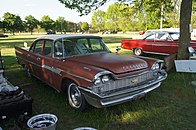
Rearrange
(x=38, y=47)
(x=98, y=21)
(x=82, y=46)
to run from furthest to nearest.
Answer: (x=98, y=21)
(x=38, y=47)
(x=82, y=46)

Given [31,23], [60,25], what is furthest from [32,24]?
[60,25]

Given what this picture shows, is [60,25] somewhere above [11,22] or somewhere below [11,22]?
→ above

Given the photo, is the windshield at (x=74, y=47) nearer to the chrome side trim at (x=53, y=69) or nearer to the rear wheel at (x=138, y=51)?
the chrome side trim at (x=53, y=69)

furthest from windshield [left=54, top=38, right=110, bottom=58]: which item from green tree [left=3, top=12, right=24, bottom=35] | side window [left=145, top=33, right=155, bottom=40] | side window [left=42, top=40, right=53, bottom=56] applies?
green tree [left=3, top=12, right=24, bottom=35]

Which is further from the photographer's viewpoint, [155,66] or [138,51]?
[138,51]

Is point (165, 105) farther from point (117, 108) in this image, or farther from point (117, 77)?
point (117, 77)

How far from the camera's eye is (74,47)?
4.38 metres

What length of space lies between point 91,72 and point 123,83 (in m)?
0.65

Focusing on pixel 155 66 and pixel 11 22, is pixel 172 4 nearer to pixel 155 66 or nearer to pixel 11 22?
pixel 155 66

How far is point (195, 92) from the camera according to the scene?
459cm

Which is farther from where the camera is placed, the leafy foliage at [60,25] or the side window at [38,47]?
the leafy foliage at [60,25]

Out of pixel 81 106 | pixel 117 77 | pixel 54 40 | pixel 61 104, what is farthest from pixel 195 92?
pixel 54 40

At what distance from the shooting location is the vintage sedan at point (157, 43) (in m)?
9.09

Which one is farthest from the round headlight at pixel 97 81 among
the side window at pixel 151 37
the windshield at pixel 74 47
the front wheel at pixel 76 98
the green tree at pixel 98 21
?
the green tree at pixel 98 21
